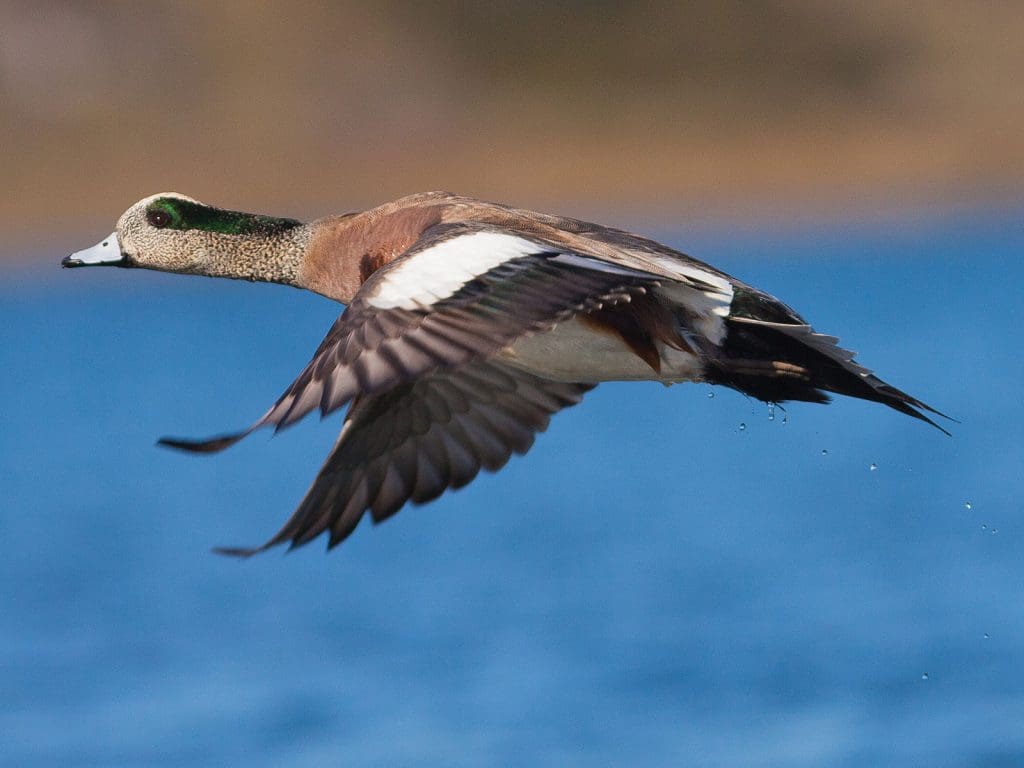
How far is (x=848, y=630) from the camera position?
25.4 ft

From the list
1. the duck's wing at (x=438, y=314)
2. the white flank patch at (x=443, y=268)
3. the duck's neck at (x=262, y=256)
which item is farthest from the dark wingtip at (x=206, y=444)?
the duck's neck at (x=262, y=256)

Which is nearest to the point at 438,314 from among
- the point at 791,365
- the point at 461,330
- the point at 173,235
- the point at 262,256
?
the point at 461,330

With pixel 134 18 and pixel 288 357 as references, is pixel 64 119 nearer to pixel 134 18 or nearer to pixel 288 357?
pixel 134 18

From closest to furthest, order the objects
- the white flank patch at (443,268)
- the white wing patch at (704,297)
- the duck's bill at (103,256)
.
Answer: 1. the white flank patch at (443,268)
2. the white wing patch at (704,297)
3. the duck's bill at (103,256)

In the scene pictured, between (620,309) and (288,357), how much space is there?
28.5ft

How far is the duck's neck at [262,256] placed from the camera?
15.3 feet

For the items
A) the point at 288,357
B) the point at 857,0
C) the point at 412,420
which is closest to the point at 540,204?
the point at 288,357

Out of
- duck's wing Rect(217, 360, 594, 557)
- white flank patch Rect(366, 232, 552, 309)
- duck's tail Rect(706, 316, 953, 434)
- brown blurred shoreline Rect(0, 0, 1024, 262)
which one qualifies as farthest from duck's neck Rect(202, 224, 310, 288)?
brown blurred shoreline Rect(0, 0, 1024, 262)

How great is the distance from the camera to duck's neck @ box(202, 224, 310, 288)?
15.3ft

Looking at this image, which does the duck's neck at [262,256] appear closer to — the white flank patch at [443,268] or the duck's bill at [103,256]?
the duck's bill at [103,256]

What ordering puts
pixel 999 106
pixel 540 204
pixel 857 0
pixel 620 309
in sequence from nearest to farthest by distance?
pixel 620 309 < pixel 540 204 < pixel 999 106 < pixel 857 0

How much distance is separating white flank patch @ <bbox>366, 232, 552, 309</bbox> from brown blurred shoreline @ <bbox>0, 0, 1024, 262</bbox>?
1175 centimetres

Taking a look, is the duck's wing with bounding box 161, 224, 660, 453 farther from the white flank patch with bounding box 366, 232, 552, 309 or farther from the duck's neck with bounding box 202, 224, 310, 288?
the duck's neck with bounding box 202, 224, 310, 288

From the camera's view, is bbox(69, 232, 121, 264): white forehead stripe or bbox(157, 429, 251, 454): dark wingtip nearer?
bbox(157, 429, 251, 454): dark wingtip
